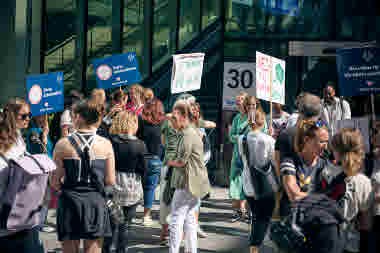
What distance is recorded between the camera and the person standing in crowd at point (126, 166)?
633cm

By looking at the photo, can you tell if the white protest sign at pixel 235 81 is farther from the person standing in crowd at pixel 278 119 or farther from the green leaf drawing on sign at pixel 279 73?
the green leaf drawing on sign at pixel 279 73

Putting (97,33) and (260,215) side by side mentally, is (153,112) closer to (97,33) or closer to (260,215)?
(260,215)

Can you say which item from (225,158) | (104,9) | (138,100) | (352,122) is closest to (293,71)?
(225,158)

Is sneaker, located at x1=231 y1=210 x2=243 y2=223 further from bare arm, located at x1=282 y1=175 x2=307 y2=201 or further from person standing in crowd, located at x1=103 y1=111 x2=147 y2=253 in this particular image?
bare arm, located at x1=282 y1=175 x2=307 y2=201

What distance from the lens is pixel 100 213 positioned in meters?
5.06

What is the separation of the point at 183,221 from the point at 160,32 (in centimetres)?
1071

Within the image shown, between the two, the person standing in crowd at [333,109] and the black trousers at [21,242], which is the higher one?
the person standing in crowd at [333,109]

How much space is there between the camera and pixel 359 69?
754cm

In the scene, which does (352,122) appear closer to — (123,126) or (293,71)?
(123,126)

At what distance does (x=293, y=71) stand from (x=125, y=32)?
13.8 ft

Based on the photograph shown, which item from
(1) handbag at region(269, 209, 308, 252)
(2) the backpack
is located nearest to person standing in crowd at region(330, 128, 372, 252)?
(1) handbag at region(269, 209, 308, 252)

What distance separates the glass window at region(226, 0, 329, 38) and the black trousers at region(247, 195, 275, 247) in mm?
7914

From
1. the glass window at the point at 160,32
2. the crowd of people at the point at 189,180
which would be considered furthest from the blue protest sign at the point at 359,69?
the glass window at the point at 160,32

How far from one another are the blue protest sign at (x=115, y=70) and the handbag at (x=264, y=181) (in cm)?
404
